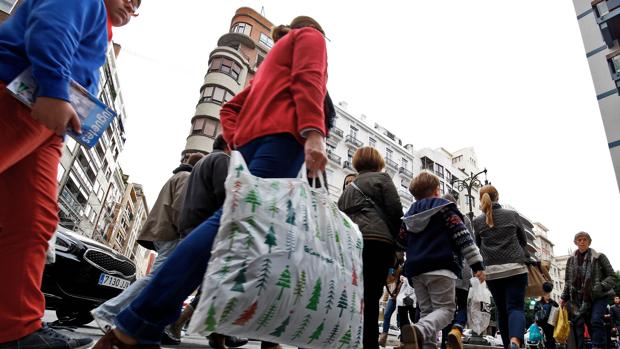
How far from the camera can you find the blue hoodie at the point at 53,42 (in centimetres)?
152

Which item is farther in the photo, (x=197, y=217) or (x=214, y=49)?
(x=214, y=49)

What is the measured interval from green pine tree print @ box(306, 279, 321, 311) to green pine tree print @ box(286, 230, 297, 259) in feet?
0.52

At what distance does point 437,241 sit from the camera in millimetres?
3275

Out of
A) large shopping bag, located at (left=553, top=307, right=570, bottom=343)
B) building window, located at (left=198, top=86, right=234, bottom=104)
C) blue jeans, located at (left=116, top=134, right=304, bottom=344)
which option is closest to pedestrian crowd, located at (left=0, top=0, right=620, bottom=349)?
blue jeans, located at (left=116, top=134, right=304, bottom=344)

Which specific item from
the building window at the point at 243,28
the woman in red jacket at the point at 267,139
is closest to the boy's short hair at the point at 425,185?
the woman in red jacket at the point at 267,139

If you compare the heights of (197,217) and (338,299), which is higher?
(197,217)

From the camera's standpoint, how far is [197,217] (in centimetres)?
283

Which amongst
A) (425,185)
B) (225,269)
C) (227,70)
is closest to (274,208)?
(225,269)

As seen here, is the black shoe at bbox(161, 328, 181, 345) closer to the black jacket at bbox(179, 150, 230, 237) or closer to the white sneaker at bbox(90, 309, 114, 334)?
the black jacket at bbox(179, 150, 230, 237)

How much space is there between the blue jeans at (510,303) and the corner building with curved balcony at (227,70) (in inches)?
954

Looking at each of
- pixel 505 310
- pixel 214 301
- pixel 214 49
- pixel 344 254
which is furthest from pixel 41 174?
pixel 214 49

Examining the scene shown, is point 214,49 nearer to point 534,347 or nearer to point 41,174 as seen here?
point 534,347

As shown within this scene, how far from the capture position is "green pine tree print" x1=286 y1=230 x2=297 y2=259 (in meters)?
1.43

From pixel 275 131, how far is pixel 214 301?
82 centimetres
